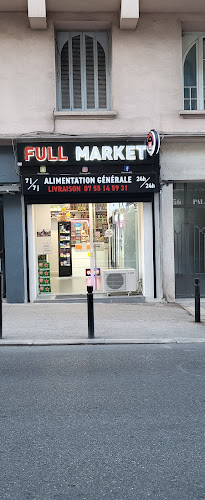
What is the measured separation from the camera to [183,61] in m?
12.4

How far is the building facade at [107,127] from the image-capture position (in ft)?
38.8

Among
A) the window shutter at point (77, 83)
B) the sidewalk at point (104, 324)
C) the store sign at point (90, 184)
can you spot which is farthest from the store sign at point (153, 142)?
the sidewalk at point (104, 324)

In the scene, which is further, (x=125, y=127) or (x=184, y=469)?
(x=125, y=127)

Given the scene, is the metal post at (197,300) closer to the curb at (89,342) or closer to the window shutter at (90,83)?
the curb at (89,342)

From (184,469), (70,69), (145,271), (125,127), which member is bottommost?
(184,469)

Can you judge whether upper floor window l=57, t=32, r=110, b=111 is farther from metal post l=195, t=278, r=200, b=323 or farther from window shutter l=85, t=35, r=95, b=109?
metal post l=195, t=278, r=200, b=323

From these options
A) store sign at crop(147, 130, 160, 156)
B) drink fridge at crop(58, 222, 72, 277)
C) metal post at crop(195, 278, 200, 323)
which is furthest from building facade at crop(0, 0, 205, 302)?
metal post at crop(195, 278, 200, 323)

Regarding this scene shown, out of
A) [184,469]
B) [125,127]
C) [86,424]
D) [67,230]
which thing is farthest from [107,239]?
[184,469]

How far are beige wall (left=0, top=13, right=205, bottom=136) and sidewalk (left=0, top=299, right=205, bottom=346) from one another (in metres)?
4.30

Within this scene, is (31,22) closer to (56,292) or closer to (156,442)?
(56,292)

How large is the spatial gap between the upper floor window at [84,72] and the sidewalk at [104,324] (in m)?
5.10

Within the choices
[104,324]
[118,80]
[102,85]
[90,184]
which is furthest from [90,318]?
[102,85]

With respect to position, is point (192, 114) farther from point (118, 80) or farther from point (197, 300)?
point (197, 300)

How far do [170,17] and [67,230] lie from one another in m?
6.06
